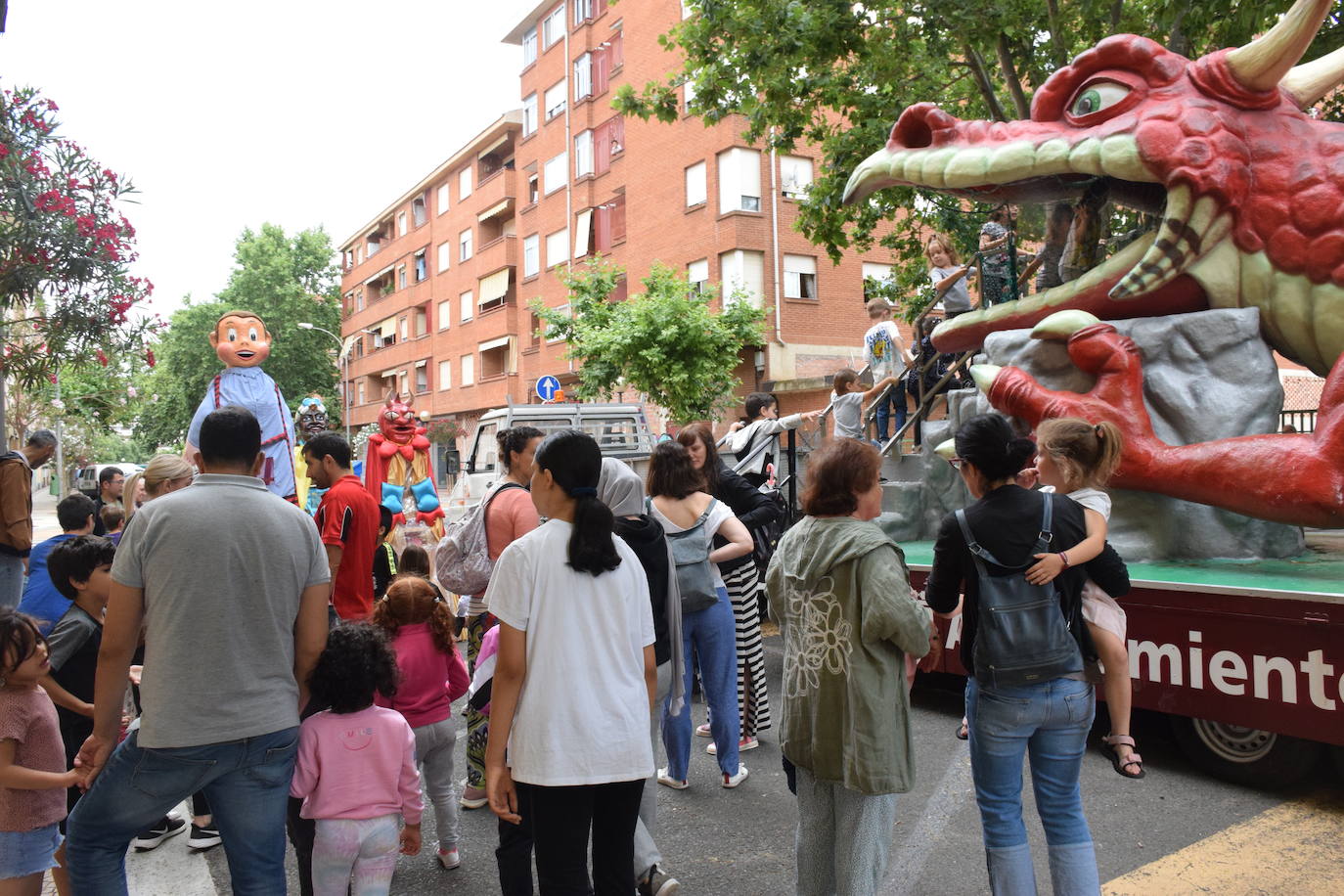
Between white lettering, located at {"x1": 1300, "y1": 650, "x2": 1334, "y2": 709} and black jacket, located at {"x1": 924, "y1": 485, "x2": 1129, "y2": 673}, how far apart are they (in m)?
1.52

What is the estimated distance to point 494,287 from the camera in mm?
34969

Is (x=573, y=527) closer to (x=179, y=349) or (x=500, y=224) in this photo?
(x=500, y=224)

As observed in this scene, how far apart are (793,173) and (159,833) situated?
71.8 feet

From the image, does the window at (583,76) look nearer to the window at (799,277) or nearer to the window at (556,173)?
the window at (556,173)

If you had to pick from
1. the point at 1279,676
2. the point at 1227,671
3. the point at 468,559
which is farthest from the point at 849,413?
the point at 468,559

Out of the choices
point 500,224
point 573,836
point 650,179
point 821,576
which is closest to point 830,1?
point 821,576

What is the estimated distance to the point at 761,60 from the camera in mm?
10453

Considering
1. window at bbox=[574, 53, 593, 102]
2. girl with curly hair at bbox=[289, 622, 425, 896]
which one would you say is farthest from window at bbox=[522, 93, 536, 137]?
girl with curly hair at bbox=[289, 622, 425, 896]

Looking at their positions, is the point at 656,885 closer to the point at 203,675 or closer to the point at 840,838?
the point at 840,838

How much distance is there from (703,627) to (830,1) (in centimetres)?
806

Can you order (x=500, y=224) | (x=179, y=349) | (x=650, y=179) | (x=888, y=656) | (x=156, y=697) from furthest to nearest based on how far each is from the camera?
(x=179, y=349) → (x=500, y=224) → (x=650, y=179) → (x=888, y=656) → (x=156, y=697)

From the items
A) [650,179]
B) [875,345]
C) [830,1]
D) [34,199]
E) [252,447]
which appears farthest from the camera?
[650,179]

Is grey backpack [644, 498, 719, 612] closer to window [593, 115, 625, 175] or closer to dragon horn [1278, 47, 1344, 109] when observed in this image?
dragon horn [1278, 47, 1344, 109]

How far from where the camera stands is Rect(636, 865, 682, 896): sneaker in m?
3.41
